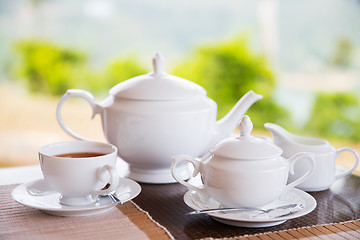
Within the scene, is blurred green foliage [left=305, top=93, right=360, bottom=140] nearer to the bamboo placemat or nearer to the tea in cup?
the tea in cup

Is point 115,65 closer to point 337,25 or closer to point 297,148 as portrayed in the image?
point 337,25

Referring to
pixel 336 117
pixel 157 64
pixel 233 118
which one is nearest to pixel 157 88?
pixel 157 64

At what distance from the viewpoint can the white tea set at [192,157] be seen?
0.76 m

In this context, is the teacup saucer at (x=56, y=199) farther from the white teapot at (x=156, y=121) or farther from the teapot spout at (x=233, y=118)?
the teapot spout at (x=233, y=118)

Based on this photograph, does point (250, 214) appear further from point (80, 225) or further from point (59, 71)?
point (59, 71)

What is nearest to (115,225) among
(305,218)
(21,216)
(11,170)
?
(21,216)

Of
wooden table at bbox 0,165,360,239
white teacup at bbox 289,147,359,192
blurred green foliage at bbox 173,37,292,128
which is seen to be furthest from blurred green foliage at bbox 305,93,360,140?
white teacup at bbox 289,147,359,192

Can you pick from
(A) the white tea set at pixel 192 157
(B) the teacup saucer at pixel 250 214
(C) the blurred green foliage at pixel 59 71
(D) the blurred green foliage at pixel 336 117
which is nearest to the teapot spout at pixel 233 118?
(A) the white tea set at pixel 192 157

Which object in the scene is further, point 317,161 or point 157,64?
point 157,64

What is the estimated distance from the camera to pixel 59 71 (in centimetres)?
448

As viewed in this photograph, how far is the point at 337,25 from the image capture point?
422 centimetres

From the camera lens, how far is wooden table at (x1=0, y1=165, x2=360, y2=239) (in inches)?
29.1

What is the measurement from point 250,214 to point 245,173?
0.07 meters

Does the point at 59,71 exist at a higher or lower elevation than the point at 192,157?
lower
